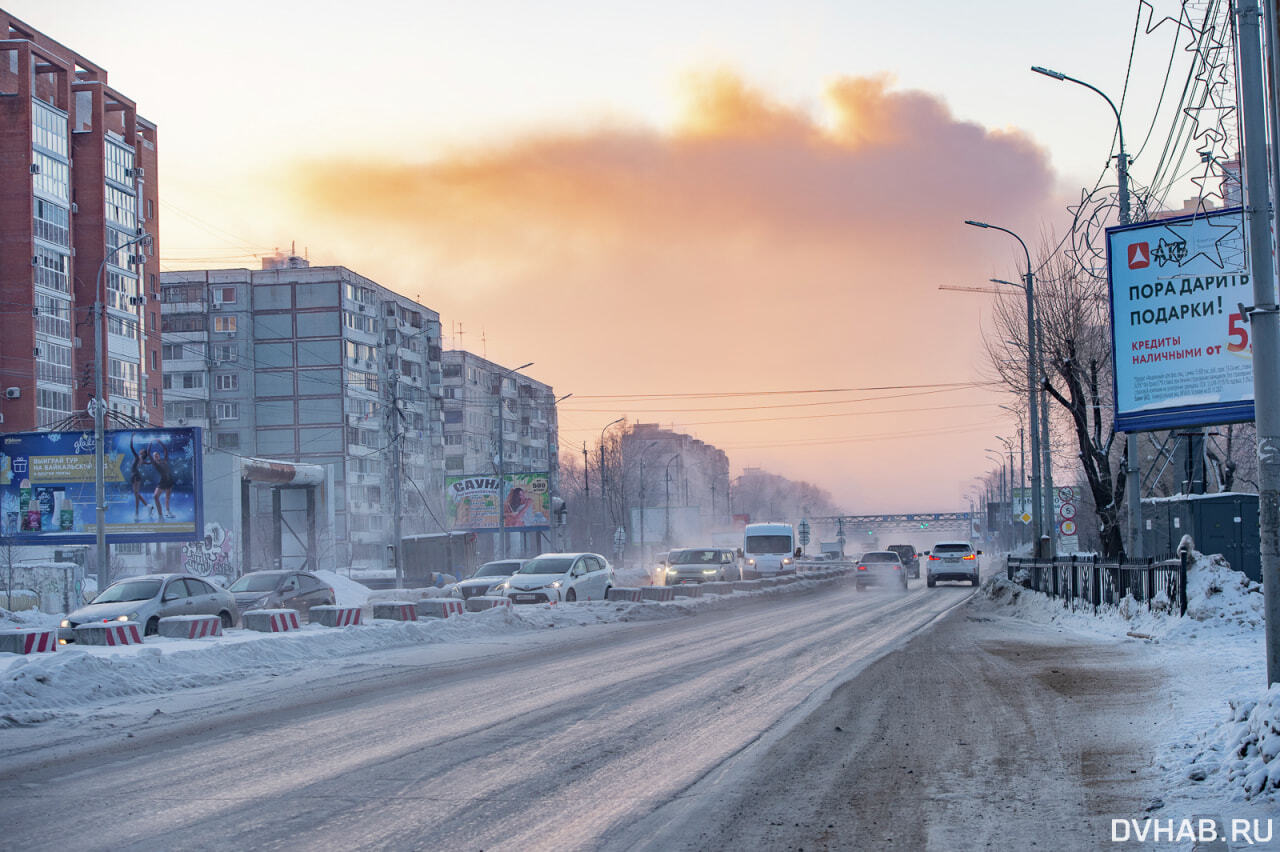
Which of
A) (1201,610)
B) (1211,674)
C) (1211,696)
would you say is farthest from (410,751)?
(1201,610)

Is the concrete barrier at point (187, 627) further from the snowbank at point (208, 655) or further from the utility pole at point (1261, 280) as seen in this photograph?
the utility pole at point (1261, 280)

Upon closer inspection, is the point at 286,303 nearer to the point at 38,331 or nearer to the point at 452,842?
the point at 38,331

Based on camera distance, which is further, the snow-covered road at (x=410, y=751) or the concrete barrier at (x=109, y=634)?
the concrete barrier at (x=109, y=634)

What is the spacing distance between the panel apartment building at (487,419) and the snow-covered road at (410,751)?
90.0 metres

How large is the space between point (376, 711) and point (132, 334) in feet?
228

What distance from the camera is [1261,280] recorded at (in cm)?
972

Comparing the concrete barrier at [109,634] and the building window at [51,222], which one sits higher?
the building window at [51,222]

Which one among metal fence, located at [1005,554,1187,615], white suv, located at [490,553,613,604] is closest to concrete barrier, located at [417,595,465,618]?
white suv, located at [490,553,613,604]

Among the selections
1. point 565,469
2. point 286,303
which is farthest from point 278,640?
point 565,469

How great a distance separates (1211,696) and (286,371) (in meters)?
93.6

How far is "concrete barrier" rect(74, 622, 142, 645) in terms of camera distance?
20.6 m

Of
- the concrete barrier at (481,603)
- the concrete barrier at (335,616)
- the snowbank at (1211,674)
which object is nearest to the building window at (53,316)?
the concrete barrier at (481,603)

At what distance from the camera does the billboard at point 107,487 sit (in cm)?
4275

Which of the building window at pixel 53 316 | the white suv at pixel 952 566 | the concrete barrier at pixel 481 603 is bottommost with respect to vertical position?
the white suv at pixel 952 566
